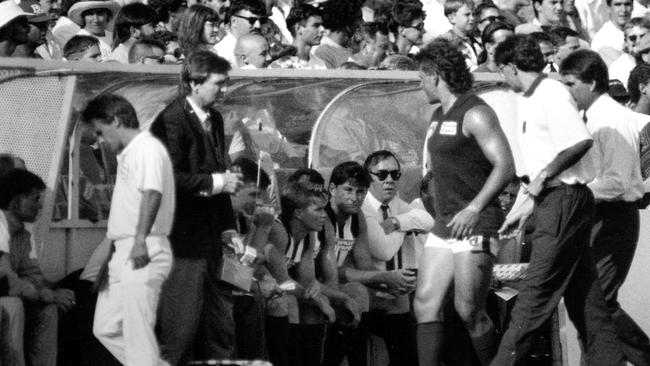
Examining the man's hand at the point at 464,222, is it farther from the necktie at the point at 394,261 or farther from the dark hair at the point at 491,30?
the dark hair at the point at 491,30

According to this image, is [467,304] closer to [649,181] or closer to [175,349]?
[175,349]

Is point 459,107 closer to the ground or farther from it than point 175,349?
farther from it

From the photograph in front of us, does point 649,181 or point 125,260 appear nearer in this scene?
point 125,260

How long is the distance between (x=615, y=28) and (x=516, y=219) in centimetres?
748

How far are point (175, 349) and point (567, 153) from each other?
2.59 metres

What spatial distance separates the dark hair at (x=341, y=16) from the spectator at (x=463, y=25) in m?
0.84

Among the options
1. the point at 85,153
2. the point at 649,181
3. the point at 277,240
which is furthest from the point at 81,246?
the point at 649,181

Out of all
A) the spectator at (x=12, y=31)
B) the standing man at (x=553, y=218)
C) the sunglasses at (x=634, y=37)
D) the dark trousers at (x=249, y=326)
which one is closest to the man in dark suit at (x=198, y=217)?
the dark trousers at (x=249, y=326)

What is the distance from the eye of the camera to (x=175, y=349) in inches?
371

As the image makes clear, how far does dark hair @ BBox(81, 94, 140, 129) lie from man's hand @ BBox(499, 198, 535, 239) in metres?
2.25

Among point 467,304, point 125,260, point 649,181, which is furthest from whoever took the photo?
point 649,181

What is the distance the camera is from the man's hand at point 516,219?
9945 millimetres

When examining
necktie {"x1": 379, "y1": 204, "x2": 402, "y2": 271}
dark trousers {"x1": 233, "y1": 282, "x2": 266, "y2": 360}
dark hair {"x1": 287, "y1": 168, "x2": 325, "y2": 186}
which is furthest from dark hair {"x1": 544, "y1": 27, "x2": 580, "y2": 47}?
dark trousers {"x1": 233, "y1": 282, "x2": 266, "y2": 360}

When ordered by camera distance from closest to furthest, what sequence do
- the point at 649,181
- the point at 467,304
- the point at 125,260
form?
the point at 125,260 → the point at 467,304 → the point at 649,181
